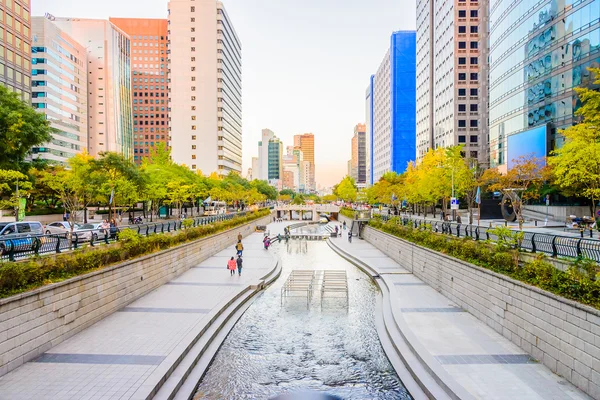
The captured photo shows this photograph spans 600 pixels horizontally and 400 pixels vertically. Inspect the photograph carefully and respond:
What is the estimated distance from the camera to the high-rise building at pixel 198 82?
106844mm

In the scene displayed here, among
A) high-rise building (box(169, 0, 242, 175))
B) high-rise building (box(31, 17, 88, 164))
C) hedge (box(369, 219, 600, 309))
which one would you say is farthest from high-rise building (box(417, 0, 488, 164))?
high-rise building (box(31, 17, 88, 164))

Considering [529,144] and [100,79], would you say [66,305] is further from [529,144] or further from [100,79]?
[100,79]

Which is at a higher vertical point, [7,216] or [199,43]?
[199,43]

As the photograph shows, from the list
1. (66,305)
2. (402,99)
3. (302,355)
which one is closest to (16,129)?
(66,305)

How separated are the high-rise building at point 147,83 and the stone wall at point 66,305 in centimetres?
14746

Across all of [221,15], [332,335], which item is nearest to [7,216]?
[332,335]

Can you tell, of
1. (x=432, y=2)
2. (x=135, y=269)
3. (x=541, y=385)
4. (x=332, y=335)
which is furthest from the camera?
(x=432, y=2)

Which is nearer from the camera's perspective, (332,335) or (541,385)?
(541,385)

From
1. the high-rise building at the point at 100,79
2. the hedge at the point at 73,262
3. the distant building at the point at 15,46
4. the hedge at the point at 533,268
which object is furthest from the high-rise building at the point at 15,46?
the high-rise building at the point at 100,79

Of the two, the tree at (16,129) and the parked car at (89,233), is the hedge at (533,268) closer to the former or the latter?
the parked car at (89,233)

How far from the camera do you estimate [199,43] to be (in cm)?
10712

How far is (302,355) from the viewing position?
13070 mm

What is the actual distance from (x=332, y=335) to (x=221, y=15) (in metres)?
112

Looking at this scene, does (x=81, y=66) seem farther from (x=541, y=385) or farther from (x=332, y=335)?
(x=541, y=385)
